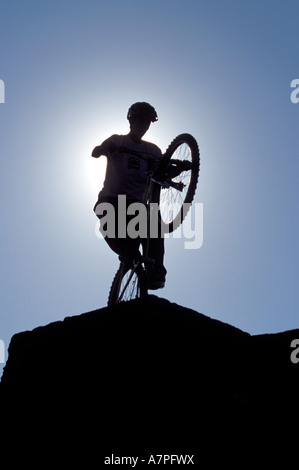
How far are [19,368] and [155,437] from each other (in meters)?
0.98

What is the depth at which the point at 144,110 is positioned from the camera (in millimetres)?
5422

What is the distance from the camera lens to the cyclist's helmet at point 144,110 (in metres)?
5.41

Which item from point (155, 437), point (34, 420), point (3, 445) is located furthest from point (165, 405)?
point (3, 445)

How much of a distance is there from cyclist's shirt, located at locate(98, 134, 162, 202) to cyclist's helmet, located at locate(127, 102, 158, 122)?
40 centimetres

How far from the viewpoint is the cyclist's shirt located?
17.3 feet

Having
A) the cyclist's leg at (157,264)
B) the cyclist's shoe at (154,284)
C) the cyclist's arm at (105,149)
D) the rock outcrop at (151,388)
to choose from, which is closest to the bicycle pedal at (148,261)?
the cyclist's leg at (157,264)

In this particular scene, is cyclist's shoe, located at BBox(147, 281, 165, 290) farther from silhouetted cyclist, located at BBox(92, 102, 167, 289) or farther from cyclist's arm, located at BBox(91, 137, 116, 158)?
cyclist's arm, located at BBox(91, 137, 116, 158)

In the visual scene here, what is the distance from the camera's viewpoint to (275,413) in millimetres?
2172

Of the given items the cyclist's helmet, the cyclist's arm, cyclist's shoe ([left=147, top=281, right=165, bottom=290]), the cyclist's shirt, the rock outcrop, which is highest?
the cyclist's helmet

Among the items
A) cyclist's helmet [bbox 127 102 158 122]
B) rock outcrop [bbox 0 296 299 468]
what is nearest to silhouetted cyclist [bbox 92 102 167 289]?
cyclist's helmet [bbox 127 102 158 122]

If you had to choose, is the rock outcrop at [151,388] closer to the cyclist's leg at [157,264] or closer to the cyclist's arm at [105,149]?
the cyclist's leg at [157,264]

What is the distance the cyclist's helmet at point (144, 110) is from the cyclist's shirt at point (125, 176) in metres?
0.40

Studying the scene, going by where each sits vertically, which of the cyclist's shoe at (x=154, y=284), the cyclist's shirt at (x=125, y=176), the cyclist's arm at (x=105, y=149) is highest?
the cyclist's arm at (x=105, y=149)

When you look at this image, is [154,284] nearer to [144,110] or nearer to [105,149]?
[105,149]
